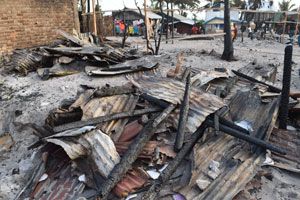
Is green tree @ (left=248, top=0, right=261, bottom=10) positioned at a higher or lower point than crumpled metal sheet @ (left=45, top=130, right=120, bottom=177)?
higher

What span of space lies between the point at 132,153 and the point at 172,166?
0.54 metres

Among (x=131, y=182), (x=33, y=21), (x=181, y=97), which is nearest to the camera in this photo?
(x=131, y=182)

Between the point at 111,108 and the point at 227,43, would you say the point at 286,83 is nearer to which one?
the point at 111,108

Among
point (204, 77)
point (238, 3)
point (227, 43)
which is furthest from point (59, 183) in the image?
point (238, 3)

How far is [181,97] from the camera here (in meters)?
5.04

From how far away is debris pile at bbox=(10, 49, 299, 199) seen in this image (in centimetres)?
365

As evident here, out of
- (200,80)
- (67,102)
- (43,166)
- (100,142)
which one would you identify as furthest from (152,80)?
(43,166)

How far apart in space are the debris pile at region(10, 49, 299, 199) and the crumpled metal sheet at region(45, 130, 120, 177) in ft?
0.04

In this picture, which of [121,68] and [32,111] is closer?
[32,111]

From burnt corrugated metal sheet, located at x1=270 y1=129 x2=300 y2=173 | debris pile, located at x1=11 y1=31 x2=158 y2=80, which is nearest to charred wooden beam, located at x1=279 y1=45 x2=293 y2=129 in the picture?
burnt corrugated metal sheet, located at x1=270 y1=129 x2=300 y2=173

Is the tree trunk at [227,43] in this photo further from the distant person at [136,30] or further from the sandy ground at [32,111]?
the distant person at [136,30]

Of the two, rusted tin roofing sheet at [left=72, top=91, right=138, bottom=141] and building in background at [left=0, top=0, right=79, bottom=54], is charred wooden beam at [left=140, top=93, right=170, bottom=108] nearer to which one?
rusted tin roofing sheet at [left=72, top=91, right=138, bottom=141]

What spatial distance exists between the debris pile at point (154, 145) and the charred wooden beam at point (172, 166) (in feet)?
0.04

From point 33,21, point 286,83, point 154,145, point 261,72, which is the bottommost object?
point 154,145
